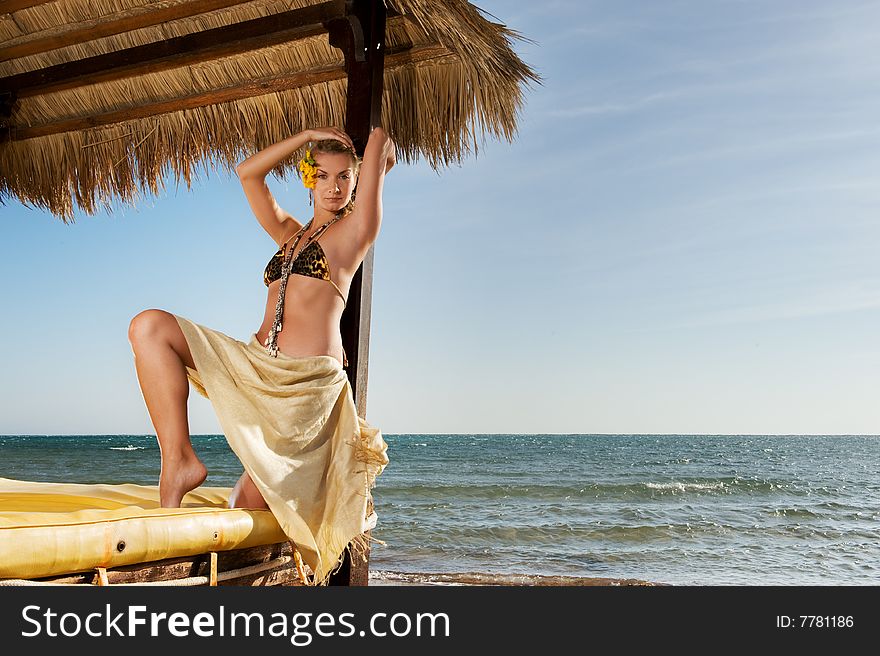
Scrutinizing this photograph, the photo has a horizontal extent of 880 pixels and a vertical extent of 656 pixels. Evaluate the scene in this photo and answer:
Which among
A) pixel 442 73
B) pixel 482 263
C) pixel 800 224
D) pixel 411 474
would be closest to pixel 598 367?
pixel 482 263

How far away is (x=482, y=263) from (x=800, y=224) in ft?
34.3

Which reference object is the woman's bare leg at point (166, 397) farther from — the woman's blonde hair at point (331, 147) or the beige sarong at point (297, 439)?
the woman's blonde hair at point (331, 147)

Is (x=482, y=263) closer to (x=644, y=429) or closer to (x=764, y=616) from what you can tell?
(x=644, y=429)

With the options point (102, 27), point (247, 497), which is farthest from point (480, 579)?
point (102, 27)

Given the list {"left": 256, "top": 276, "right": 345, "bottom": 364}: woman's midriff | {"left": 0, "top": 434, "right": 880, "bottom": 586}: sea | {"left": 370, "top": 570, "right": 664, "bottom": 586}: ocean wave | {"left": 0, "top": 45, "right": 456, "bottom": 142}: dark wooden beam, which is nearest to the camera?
{"left": 256, "top": 276, "right": 345, "bottom": 364}: woman's midriff

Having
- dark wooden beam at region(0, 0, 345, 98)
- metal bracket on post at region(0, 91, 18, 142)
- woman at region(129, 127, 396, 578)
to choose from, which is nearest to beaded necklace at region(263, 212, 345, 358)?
woman at region(129, 127, 396, 578)

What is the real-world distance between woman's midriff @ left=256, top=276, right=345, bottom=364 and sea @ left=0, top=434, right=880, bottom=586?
0.66 m

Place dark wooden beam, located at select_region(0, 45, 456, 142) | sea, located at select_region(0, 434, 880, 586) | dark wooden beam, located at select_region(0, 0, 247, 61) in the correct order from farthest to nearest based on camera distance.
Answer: sea, located at select_region(0, 434, 880, 586) < dark wooden beam, located at select_region(0, 0, 247, 61) < dark wooden beam, located at select_region(0, 45, 456, 142)

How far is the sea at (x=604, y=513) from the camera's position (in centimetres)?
891

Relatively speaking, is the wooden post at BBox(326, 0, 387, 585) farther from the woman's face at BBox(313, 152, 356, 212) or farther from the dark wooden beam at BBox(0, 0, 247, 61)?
the dark wooden beam at BBox(0, 0, 247, 61)

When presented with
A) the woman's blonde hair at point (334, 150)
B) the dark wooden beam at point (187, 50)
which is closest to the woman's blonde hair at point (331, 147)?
the woman's blonde hair at point (334, 150)

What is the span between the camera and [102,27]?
344 cm

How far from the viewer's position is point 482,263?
28312 millimetres

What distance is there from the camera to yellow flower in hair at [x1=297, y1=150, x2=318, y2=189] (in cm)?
267
